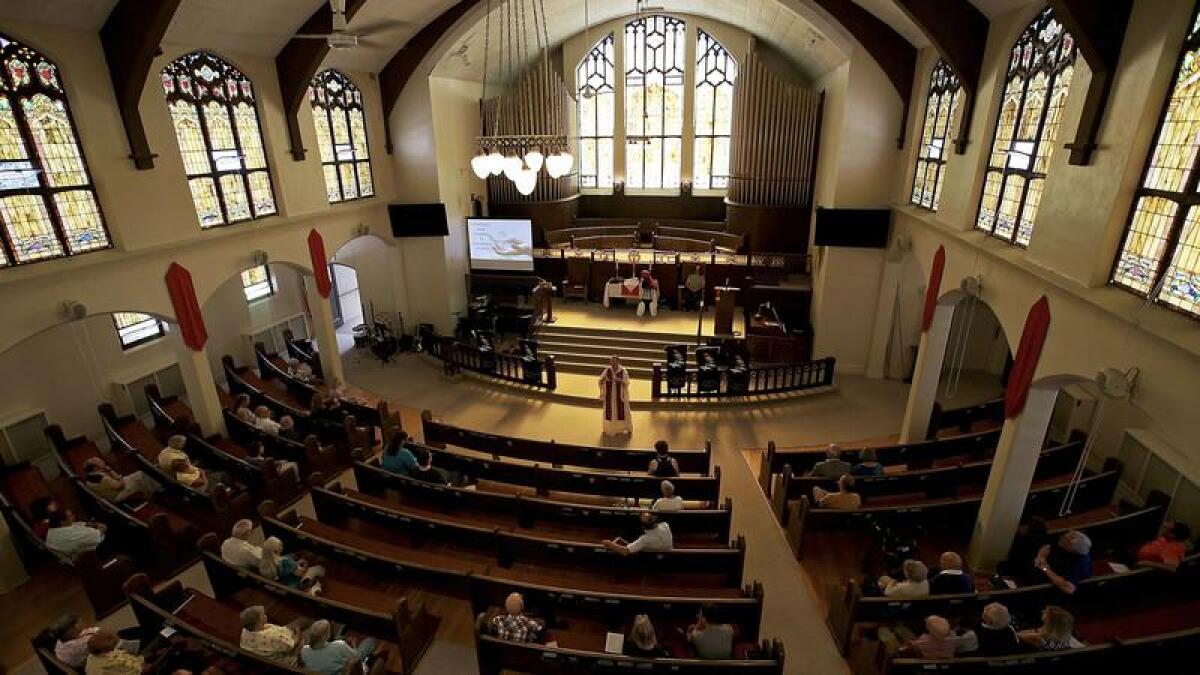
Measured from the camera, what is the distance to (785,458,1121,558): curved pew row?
265 inches

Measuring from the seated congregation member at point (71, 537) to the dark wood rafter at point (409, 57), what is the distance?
9678 millimetres

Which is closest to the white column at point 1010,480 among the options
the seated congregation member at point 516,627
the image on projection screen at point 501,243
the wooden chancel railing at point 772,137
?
the seated congregation member at point 516,627

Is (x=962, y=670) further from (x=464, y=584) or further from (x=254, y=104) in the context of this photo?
(x=254, y=104)

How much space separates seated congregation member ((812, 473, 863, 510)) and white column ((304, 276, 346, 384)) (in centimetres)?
A: 991

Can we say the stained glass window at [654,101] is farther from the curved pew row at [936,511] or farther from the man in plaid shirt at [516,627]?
the man in plaid shirt at [516,627]

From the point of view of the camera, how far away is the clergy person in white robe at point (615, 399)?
31.7 feet

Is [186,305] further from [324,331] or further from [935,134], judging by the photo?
[935,134]

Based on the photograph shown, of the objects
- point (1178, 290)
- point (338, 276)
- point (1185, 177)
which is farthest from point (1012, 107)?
point (338, 276)

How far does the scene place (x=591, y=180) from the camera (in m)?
18.1

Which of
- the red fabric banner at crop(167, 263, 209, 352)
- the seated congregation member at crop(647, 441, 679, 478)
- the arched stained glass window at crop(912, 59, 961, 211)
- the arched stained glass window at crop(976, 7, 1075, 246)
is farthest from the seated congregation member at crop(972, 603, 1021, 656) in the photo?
the red fabric banner at crop(167, 263, 209, 352)

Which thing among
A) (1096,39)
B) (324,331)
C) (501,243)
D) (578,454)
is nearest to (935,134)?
(1096,39)

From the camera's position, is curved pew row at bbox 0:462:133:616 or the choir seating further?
curved pew row at bbox 0:462:133:616

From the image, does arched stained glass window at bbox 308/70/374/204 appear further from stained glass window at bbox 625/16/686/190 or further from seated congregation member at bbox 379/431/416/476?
stained glass window at bbox 625/16/686/190

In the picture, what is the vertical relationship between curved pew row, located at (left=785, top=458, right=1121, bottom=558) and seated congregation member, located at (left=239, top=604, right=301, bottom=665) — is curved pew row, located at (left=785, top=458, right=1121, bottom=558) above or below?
below
